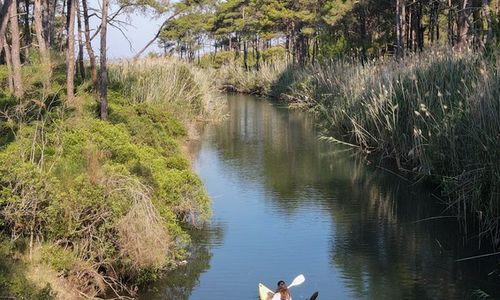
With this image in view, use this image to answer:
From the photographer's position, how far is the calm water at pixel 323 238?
28.9ft

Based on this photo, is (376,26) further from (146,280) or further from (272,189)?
(146,280)

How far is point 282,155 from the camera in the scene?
1931 centimetres

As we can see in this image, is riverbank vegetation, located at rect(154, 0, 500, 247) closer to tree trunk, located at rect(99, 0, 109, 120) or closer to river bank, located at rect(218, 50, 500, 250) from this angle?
river bank, located at rect(218, 50, 500, 250)

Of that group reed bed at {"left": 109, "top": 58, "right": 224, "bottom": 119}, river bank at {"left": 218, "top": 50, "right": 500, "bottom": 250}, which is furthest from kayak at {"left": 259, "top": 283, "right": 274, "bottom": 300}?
reed bed at {"left": 109, "top": 58, "right": 224, "bottom": 119}

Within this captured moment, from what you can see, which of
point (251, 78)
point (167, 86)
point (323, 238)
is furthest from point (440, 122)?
point (251, 78)

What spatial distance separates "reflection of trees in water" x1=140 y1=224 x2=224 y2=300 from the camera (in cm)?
841

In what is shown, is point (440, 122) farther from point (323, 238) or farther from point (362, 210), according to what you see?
point (323, 238)

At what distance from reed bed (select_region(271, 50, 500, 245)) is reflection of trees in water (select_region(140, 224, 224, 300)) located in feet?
12.9

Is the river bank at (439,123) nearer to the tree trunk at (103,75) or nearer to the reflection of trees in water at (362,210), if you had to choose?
the reflection of trees in water at (362,210)

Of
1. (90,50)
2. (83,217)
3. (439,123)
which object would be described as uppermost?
(90,50)

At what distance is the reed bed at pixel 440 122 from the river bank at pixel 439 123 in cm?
2

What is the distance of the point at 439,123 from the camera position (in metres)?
13.0

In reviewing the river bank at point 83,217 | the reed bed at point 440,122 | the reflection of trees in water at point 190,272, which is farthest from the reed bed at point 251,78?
the river bank at point 83,217

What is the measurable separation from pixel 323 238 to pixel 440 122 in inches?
140
